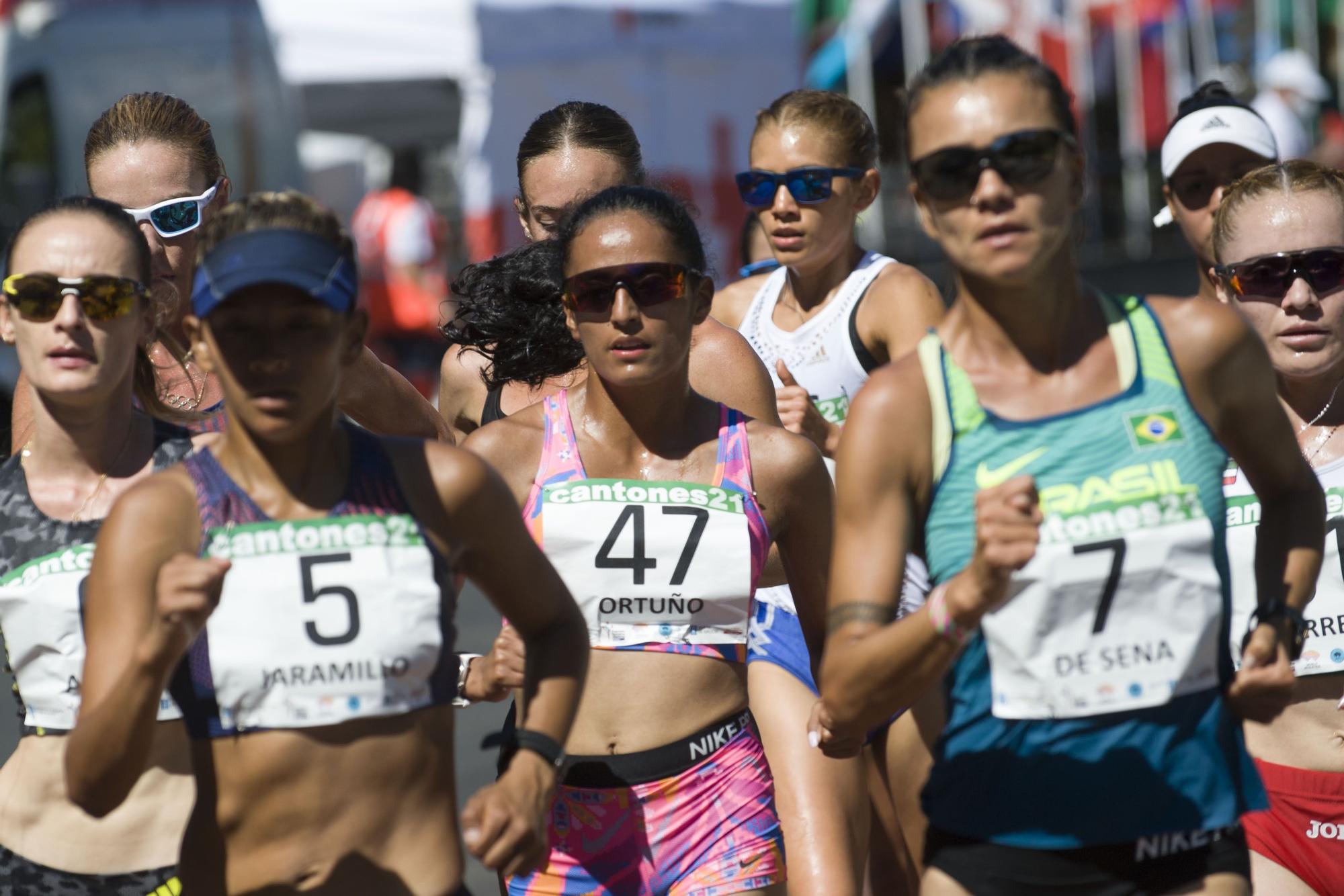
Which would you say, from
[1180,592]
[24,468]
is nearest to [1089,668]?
[1180,592]

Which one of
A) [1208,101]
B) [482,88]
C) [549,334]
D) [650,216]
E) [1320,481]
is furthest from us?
[482,88]

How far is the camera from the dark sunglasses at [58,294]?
3.51 m

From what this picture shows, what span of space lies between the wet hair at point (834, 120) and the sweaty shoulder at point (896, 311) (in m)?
0.47

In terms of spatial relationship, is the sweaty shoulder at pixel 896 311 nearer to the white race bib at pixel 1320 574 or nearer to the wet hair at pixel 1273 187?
the wet hair at pixel 1273 187

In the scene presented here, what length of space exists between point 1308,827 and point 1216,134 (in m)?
2.36

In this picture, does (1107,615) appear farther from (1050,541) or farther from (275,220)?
A: (275,220)

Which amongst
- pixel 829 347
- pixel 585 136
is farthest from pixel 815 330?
pixel 585 136

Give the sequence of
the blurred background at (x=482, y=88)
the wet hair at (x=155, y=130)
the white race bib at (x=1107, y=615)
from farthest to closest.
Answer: the blurred background at (x=482, y=88) → the wet hair at (x=155, y=130) → the white race bib at (x=1107, y=615)

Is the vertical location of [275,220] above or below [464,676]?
above

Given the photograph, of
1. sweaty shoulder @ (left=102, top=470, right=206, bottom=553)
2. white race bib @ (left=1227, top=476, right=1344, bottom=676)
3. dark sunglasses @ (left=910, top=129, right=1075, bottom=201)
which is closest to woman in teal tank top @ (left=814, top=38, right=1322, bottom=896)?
dark sunglasses @ (left=910, top=129, right=1075, bottom=201)

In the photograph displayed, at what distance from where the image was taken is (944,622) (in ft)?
9.50

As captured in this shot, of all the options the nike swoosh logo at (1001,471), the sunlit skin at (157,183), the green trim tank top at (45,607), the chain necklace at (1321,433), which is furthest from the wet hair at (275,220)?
the chain necklace at (1321,433)

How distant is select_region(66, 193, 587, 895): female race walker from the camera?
2.98m

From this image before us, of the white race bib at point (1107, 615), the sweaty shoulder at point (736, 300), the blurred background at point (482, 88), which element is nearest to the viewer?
the white race bib at point (1107, 615)
